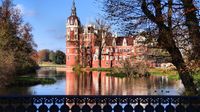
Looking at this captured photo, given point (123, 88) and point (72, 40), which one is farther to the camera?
point (72, 40)

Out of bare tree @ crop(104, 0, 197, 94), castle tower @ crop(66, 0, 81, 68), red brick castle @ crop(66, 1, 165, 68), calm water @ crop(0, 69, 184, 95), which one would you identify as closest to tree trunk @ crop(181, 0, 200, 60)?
bare tree @ crop(104, 0, 197, 94)

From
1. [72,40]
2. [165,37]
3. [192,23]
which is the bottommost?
[165,37]

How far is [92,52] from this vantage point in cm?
10962

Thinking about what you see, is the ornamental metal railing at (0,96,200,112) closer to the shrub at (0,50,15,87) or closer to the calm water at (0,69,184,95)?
the calm water at (0,69,184,95)

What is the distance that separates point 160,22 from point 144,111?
9.86 ft

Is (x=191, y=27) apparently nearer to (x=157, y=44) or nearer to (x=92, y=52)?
(x=157, y=44)

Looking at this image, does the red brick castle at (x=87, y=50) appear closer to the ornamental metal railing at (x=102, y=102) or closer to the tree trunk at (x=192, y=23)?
the tree trunk at (x=192, y=23)

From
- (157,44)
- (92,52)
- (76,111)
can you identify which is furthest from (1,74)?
(92,52)

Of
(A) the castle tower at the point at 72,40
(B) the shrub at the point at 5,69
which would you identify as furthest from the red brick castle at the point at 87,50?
(B) the shrub at the point at 5,69

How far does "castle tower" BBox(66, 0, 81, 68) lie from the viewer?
11031 cm

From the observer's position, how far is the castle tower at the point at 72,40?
11031 cm

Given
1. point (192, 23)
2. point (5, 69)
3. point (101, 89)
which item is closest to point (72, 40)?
point (5, 69)

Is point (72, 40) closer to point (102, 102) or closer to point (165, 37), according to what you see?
point (165, 37)

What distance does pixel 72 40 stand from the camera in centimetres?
11256
